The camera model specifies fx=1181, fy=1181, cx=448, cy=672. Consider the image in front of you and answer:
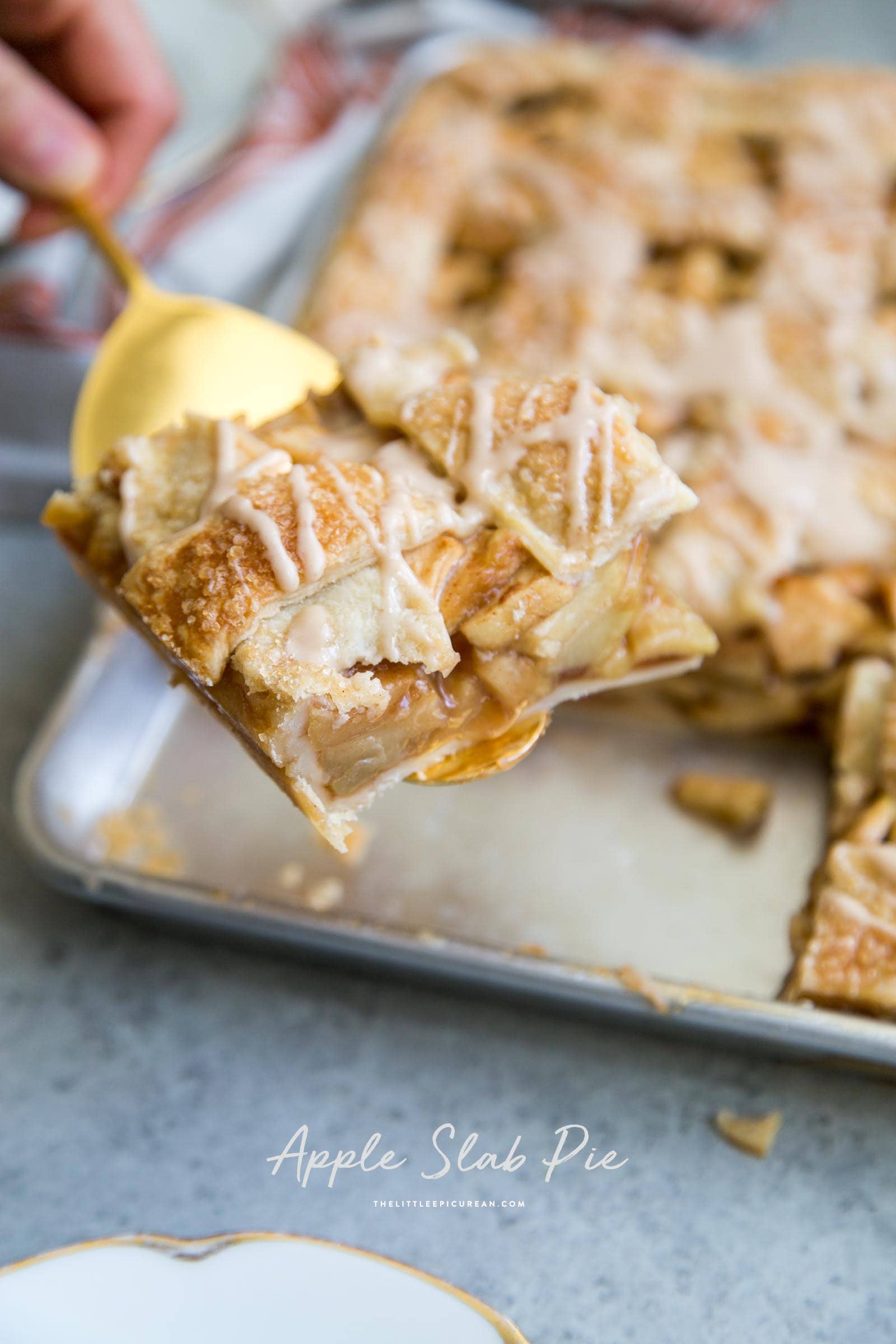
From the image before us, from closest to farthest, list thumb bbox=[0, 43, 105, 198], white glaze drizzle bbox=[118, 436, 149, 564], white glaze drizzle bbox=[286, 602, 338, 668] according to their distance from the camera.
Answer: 1. white glaze drizzle bbox=[286, 602, 338, 668]
2. white glaze drizzle bbox=[118, 436, 149, 564]
3. thumb bbox=[0, 43, 105, 198]

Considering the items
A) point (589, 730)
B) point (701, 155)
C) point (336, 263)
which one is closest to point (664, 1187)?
point (589, 730)

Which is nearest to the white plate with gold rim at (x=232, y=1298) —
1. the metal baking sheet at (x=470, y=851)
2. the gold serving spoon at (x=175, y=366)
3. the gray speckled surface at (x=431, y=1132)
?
the gray speckled surface at (x=431, y=1132)

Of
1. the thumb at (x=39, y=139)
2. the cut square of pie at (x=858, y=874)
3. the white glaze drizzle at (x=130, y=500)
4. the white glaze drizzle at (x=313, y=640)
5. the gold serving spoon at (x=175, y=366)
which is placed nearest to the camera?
the white glaze drizzle at (x=313, y=640)

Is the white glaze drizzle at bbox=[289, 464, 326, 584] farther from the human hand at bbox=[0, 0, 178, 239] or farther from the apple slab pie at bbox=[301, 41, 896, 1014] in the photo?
the human hand at bbox=[0, 0, 178, 239]

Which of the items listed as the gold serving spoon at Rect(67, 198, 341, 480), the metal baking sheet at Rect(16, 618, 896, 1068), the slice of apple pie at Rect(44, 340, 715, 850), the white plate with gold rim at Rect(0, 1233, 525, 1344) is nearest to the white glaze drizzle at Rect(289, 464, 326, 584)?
the slice of apple pie at Rect(44, 340, 715, 850)

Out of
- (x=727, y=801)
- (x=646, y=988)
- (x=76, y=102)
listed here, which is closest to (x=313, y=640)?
(x=646, y=988)

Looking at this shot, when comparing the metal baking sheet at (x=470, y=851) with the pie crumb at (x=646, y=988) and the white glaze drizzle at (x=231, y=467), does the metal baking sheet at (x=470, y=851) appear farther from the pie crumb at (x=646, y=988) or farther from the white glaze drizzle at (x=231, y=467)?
the white glaze drizzle at (x=231, y=467)
